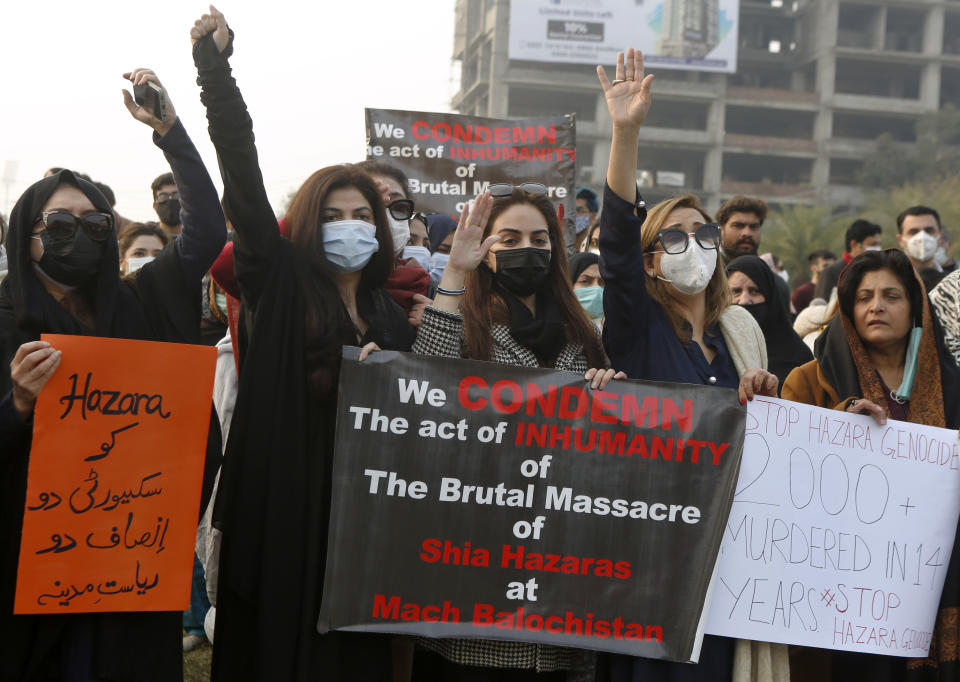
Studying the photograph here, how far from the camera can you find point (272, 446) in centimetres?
323

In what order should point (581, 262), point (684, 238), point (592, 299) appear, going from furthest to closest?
point (581, 262), point (592, 299), point (684, 238)

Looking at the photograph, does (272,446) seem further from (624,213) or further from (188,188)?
(624,213)

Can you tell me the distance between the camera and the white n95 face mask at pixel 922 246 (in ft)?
23.7

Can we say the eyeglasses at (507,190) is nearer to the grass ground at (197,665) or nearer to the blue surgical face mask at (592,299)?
the blue surgical face mask at (592,299)

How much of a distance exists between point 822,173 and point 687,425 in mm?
70318

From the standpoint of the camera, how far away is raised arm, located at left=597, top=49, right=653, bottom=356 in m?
3.37

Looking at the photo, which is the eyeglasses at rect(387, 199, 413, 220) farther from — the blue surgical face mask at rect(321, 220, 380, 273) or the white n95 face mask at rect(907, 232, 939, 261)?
the white n95 face mask at rect(907, 232, 939, 261)

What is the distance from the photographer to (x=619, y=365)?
11.8 feet

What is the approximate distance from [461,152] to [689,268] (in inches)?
112

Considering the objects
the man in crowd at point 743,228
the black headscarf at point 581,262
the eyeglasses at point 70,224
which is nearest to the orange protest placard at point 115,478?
the eyeglasses at point 70,224

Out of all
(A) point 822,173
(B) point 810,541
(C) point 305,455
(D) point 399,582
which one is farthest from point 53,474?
(A) point 822,173

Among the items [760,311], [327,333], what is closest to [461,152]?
[760,311]

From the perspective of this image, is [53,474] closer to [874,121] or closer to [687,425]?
[687,425]

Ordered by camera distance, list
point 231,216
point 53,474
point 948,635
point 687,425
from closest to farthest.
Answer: point 53,474 < point 231,216 < point 687,425 < point 948,635
